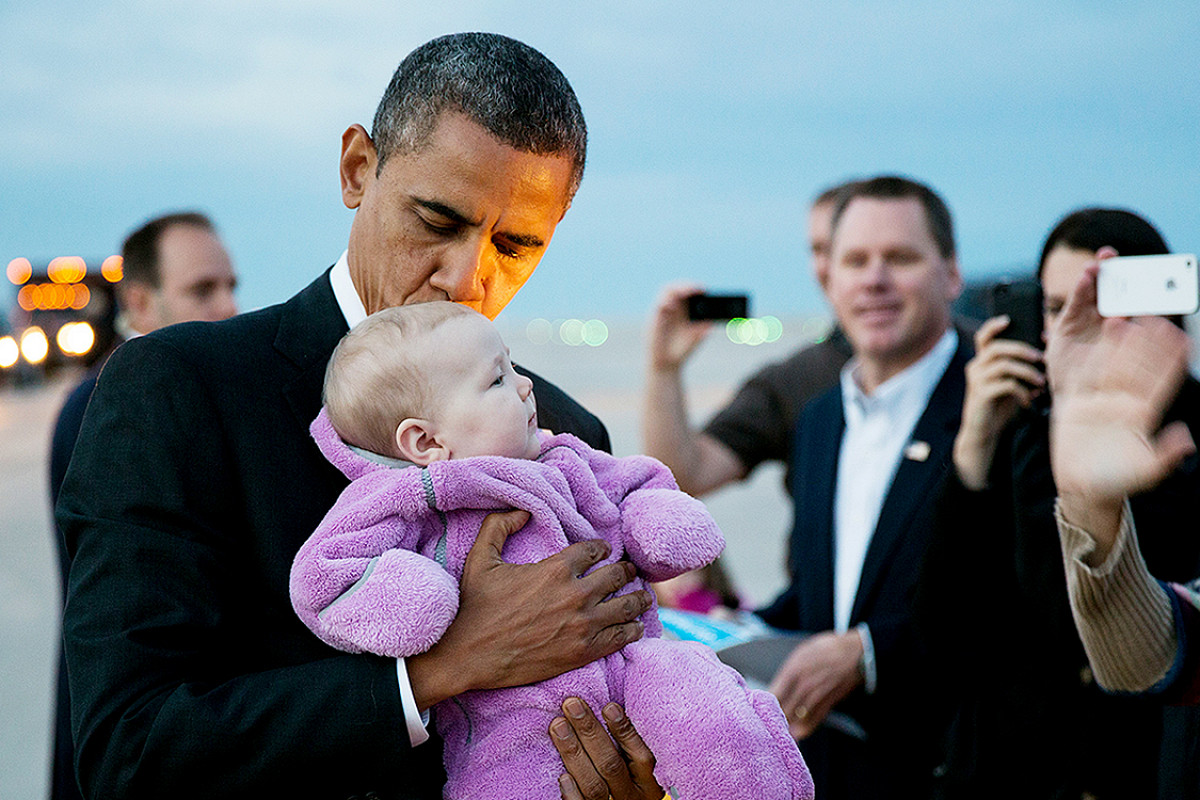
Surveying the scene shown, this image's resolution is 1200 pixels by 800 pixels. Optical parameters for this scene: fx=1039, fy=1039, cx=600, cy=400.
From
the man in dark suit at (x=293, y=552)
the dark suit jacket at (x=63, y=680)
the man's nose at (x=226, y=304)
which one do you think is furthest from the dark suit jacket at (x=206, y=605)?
the man's nose at (x=226, y=304)

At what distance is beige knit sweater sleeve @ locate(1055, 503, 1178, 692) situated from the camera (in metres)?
2.39

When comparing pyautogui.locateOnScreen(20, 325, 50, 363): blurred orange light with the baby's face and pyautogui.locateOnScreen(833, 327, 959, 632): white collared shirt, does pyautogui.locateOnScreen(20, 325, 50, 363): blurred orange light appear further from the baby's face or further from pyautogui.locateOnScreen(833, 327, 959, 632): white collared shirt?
the baby's face

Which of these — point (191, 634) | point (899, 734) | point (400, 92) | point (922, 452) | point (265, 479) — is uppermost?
point (400, 92)

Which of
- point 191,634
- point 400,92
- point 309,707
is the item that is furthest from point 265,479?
point 400,92

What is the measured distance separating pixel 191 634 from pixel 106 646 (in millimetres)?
119

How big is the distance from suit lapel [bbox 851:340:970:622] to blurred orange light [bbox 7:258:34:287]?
2650 centimetres

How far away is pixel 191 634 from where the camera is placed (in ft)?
5.23

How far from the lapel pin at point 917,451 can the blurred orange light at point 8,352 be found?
1072 inches

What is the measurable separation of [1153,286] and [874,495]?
1300 mm

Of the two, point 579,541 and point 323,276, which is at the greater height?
point 323,276

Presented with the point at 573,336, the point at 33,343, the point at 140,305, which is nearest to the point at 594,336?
the point at 573,336

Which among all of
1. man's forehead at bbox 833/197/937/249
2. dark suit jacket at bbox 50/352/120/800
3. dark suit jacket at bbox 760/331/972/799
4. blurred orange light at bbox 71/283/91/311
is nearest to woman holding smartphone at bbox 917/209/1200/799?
dark suit jacket at bbox 760/331/972/799

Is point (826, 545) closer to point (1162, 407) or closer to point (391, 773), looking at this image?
point (1162, 407)

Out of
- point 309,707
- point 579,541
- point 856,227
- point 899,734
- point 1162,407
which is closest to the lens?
point 309,707
